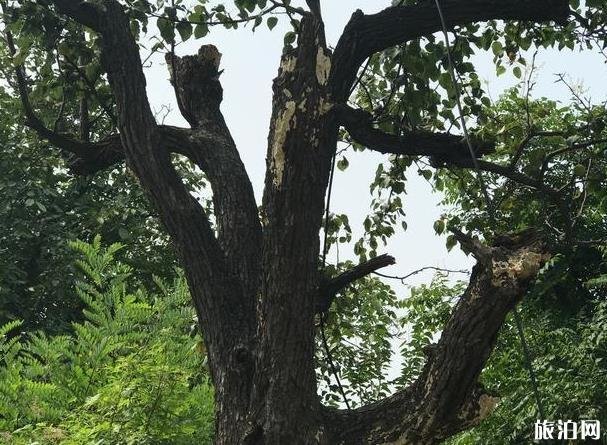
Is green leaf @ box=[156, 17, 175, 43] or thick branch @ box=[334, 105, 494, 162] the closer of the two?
thick branch @ box=[334, 105, 494, 162]

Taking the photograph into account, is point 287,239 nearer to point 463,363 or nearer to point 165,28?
point 463,363

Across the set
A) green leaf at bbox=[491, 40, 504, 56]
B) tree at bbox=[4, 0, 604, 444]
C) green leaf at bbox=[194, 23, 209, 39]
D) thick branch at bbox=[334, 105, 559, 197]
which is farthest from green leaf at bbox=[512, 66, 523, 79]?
green leaf at bbox=[194, 23, 209, 39]

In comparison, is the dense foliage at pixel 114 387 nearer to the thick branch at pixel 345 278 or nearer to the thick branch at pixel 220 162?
the thick branch at pixel 220 162

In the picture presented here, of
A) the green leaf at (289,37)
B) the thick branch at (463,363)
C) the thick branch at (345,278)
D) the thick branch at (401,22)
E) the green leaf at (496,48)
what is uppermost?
the green leaf at (496,48)

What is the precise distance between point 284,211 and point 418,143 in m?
1.01

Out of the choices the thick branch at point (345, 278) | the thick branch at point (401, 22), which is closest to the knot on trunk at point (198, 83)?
the thick branch at point (401, 22)

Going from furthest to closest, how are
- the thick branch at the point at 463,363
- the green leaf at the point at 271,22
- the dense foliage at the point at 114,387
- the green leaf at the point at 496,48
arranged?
the green leaf at the point at 496,48 < the green leaf at the point at 271,22 < the dense foliage at the point at 114,387 < the thick branch at the point at 463,363

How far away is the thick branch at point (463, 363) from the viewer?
279 cm

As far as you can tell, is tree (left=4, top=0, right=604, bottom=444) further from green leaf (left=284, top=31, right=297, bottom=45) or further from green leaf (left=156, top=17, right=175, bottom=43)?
green leaf (left=284, top=31, right=297, bottom=45)

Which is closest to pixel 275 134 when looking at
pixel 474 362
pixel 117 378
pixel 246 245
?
pixel 246 245

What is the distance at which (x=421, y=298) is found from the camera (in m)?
11.7

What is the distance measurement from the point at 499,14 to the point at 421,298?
812 cm

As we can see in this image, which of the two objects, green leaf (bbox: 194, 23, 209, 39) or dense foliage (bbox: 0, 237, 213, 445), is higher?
green leaf (bbox: 194, 23, 209, 39)

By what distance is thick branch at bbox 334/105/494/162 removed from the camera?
152 inches
